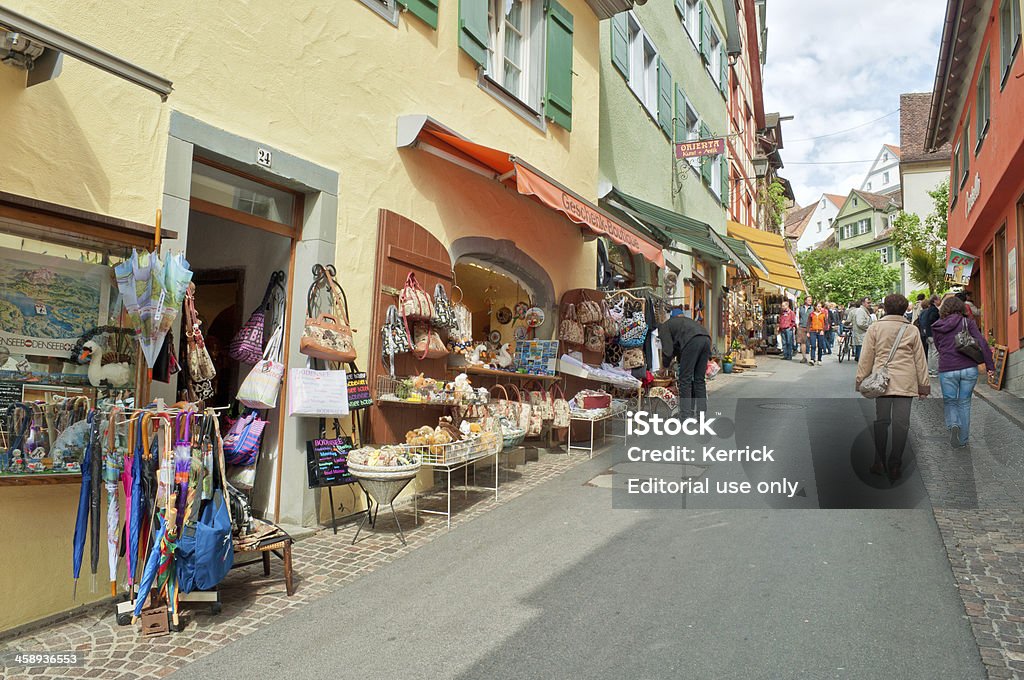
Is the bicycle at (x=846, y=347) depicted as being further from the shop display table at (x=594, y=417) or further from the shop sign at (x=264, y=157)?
the shop sign at (x=264, y=157)

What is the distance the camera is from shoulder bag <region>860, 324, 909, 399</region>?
21.0 feet

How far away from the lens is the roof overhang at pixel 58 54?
3139 mm

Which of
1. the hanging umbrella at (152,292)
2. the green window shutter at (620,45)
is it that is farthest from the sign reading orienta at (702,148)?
the hanging umbrella at (152,292)

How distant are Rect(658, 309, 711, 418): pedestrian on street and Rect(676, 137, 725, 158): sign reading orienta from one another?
5.35 m

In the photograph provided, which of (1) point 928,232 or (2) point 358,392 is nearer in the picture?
(2) point 358,392

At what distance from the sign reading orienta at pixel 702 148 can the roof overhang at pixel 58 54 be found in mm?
11123

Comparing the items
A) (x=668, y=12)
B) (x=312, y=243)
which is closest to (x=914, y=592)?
(x=312, y=243)

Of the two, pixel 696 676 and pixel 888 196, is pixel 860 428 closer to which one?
pixel 696 676

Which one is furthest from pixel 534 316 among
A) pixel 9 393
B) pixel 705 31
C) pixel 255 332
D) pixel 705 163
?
pixel 705 31

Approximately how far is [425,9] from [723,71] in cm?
1765

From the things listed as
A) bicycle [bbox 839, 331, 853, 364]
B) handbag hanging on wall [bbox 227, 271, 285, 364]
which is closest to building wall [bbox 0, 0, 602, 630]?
handbag hanging on wall [bbox 227, 271, 285, 364]

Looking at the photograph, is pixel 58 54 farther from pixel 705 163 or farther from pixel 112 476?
pixel 705 163

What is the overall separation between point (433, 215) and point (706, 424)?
344cm

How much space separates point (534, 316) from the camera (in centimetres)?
957
